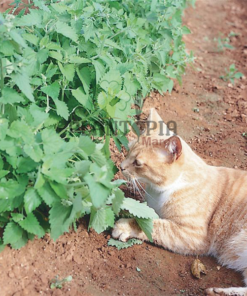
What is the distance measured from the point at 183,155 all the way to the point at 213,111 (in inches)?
80.7

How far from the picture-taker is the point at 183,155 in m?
3.55

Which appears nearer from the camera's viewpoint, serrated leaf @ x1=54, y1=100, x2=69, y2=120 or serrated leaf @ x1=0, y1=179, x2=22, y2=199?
serrated leaf @ x1=0, y1=179, x2=22, y2=199

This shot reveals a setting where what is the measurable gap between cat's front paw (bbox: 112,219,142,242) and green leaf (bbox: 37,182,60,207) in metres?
0.91

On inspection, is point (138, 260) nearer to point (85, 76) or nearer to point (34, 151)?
point (34, 151)

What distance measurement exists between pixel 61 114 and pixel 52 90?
7.0 inches

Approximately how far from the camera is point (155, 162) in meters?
3.53

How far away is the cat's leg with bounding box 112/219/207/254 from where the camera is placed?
353cm

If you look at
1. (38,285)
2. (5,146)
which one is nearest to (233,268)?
(38,285)

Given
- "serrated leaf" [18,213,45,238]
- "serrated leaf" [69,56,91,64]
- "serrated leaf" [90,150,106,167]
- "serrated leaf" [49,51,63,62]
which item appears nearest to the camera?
"serrated leaf" [18,213,45,238]

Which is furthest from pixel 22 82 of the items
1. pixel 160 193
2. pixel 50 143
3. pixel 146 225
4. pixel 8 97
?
pixel 160 193

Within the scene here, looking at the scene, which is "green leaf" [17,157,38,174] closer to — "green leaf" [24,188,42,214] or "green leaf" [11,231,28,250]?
"green leaf" [24,188,42,214]

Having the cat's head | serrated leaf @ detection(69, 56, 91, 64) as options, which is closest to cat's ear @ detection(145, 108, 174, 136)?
the cat's head

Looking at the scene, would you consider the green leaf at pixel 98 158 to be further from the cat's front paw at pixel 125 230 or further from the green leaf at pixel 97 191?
the cat's front paw at pixel 125 230

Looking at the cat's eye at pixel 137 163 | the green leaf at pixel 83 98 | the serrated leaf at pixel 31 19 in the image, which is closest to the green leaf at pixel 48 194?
the green leaf at pixel 83 98
